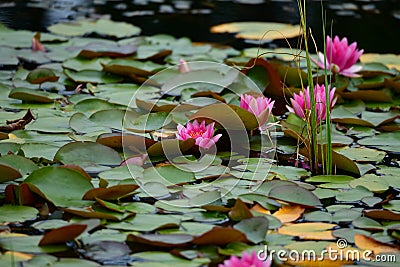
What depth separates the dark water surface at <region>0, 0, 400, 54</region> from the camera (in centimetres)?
368

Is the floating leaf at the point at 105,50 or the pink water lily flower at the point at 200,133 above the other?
the floating leaf at the point at 105,50

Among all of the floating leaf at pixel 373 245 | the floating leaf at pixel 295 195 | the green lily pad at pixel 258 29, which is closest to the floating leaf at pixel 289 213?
the floating leaf at pixel 295 195

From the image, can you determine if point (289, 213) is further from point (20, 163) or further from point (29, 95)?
point (29, 95)

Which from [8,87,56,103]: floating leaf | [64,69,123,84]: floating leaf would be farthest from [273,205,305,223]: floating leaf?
[64,69,123,84]: floating leaf

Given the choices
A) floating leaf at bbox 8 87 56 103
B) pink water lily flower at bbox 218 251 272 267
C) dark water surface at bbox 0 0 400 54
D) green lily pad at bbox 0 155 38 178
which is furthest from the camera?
dark water surface at bbox 0 0 400 54

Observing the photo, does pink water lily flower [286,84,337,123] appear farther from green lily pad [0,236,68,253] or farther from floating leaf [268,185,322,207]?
green lily pad [0,236,68,253]

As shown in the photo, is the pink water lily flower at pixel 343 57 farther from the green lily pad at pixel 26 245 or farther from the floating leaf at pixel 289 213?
the green lily pad at pixel 26 245

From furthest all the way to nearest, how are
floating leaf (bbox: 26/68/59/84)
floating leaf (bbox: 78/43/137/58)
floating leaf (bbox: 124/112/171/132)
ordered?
1. floating leaf (bbox: 78/43/137/58)
2. floating leaf (bbox: 26/68/59/84)
3. floating leaf (bbox: 124/112/171/132)

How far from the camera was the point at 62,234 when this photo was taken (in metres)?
1.48

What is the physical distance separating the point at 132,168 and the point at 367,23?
246cm

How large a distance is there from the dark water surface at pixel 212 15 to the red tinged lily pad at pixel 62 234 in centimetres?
211

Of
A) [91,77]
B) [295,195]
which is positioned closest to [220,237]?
[295,195]

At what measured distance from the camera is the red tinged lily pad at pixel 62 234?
1.47m

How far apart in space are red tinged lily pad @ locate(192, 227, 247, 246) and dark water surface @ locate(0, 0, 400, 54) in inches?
80.1
